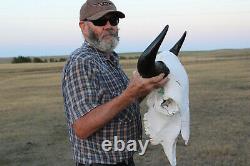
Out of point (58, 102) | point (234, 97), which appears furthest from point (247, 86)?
point (58, 102)

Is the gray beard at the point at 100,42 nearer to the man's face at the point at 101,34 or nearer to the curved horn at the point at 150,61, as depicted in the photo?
the man's face at the point at 101,34

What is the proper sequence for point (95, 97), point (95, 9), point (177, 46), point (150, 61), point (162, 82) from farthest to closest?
point (177, 46) < point (95, 9) < point (95, 97) < point (162, 82) < point (150, 61)

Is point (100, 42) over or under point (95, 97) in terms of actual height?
over

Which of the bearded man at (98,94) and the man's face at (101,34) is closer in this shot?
the bearded man at (98,94)

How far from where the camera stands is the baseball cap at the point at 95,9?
132 inches

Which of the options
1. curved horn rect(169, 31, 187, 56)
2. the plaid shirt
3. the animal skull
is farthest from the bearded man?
curved horn rect(169, 31, 187, 56)

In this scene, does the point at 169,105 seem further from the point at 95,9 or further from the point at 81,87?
the point at 95,9

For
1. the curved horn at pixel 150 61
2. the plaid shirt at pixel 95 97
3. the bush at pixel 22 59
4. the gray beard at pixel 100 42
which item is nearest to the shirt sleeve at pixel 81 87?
the plaid shirt at pixel 95 97

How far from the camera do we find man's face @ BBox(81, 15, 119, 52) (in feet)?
11.1

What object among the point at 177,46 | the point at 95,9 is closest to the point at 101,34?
the point at 95,9

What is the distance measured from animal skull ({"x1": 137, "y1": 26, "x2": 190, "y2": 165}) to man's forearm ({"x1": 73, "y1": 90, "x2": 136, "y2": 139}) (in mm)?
231

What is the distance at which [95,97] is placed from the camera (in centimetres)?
316

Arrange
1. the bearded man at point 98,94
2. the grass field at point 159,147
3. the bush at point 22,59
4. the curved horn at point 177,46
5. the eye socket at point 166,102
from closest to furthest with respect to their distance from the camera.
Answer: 1. the bearded man at point 98,94
2. the eye socket at point 166,102
3. the curved horn at point 177,46
4. the grass field at point 159,147
5. the bush at point 22,59

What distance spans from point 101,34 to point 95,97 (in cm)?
51
